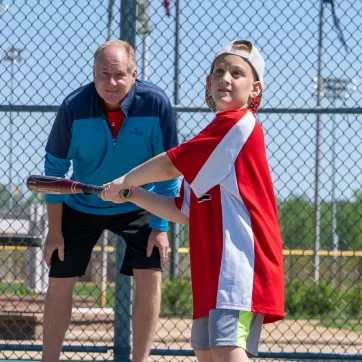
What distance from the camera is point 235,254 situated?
294cm

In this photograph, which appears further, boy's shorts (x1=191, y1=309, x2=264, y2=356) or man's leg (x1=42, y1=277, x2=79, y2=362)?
man's leg (x1=42, y1=277, x2=79, y2=362)

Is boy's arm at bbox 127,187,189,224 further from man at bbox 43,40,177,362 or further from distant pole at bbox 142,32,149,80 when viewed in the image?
distant pole at bbox 142,32,149,80

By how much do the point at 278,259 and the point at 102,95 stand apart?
146 cm

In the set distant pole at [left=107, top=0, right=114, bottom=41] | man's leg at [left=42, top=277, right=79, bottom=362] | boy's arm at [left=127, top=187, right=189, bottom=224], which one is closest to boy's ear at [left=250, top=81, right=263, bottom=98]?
boy's arm at [left=127, top=187, right=189, bottom=224]

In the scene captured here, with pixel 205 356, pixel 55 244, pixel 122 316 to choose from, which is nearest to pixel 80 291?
pixel 122 316

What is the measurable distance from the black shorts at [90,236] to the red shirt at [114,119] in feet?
1.43

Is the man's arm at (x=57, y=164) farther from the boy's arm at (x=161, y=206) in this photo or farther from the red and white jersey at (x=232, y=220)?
the red and white jersey at (x=232, y=220)

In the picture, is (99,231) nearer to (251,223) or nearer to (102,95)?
(102,95)

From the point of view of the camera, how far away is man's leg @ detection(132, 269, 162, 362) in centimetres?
433

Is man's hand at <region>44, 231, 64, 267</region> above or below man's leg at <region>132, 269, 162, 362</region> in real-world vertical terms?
above

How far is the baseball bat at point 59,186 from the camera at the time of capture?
3293 mm

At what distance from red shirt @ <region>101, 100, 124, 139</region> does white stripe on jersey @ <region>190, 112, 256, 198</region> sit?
4.09 ft

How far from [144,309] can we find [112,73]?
120cm

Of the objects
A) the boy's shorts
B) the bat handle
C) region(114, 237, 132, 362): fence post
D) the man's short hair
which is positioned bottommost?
region(114, 237, 132, 362): fence post
